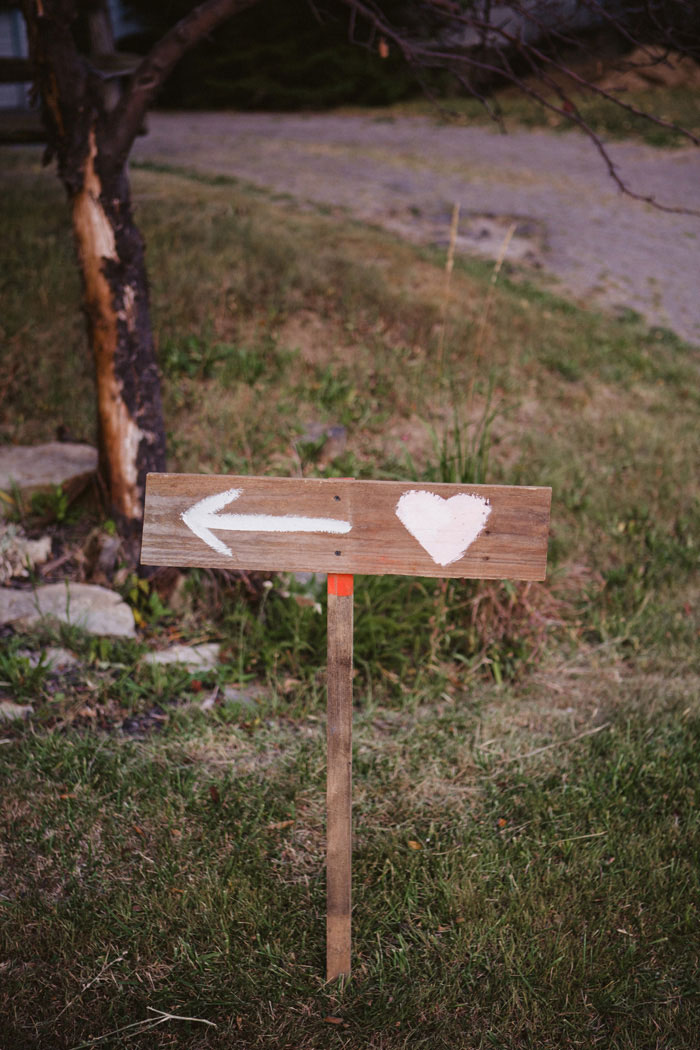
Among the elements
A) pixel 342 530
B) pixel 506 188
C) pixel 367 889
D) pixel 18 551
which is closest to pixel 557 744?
pixel 367 889

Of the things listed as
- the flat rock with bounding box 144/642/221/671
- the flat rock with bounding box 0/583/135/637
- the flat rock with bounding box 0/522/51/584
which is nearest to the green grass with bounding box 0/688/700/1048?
the flat rock with bounding box 144/642/221/671

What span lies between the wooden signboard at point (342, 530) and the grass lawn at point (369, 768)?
2.65ft

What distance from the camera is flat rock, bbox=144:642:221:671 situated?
11.5 ft

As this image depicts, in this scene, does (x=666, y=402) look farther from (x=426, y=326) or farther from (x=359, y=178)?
(x=359, y=178)

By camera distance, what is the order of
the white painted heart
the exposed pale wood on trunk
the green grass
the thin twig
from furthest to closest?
the exposed pale wood on trunk, the thin twig, the green grass, the white painted heart

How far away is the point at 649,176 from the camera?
13352 mm

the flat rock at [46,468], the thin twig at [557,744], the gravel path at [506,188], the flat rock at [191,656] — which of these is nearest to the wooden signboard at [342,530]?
the thin twig at [557,744]

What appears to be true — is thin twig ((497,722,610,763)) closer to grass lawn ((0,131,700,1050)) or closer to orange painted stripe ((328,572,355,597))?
grass lawn ((0,131,700,1050))

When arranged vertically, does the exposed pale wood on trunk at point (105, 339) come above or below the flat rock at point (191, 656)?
above

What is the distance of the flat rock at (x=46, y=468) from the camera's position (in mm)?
4203

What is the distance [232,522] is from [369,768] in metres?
1.46

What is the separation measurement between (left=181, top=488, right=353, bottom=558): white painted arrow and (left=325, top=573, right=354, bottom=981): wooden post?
142mm

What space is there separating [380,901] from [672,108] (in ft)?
70.0

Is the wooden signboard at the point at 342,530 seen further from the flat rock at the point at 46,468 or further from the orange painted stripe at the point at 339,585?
the flat rock at the point at 46,468
